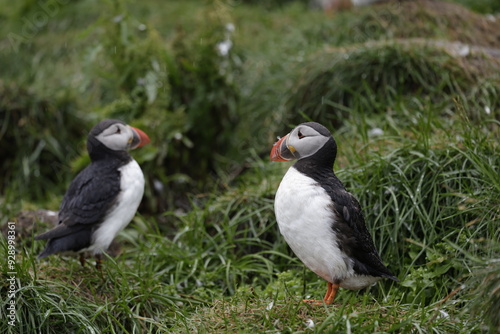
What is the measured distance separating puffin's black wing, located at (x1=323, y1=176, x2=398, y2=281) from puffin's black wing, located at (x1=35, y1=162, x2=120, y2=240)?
1.48 m

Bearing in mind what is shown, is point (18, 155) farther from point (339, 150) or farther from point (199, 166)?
point (339, 150)

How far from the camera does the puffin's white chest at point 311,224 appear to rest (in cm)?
311

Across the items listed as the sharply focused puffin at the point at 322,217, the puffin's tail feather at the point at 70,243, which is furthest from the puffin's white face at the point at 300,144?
the puffin's tail feather at the point at 70,243

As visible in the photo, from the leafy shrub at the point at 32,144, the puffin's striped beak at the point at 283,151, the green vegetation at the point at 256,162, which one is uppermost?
the puffin's striped beak at the point at 283,151

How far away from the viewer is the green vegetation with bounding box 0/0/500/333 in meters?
3.29

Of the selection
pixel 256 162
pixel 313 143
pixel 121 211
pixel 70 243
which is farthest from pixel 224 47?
pixel 313 143

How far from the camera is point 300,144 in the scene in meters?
3.27

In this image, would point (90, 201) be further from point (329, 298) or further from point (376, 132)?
point (376, 132)

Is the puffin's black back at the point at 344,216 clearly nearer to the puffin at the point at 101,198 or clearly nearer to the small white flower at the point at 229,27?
the puffin at the point at 101,198

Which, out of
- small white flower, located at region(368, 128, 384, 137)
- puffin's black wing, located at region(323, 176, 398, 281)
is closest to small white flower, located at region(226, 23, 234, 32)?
small white flower, located at region(368, 128, 384, 137)

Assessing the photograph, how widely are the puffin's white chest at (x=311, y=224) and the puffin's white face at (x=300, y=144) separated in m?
0.15

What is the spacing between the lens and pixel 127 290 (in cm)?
367

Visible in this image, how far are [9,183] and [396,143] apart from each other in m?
3.90

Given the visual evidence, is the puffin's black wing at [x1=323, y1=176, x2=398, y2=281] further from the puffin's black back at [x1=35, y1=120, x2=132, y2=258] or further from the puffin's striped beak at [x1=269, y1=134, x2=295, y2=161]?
the puffin's black back at [x1=35, y1=120, x2=132, y2=258]
